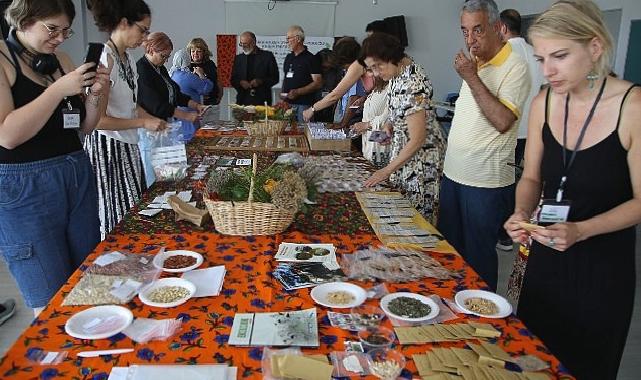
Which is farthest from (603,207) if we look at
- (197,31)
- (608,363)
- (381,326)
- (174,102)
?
(197,31)

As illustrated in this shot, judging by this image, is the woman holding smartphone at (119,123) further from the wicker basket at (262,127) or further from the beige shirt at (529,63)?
the beige shirt at (529,63)

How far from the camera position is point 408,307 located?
1.24 m

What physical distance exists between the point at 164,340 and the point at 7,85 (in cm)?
100

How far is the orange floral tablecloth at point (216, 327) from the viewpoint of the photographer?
101cm

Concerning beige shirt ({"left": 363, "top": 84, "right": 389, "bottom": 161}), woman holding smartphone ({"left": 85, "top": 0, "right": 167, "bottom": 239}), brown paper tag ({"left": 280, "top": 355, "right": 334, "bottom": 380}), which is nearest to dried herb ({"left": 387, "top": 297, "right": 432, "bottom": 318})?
brown paper tag ({"left": 280, "top": 355, "right": 334, "bottom": 380})

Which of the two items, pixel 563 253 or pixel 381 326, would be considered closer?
pixel 381 326

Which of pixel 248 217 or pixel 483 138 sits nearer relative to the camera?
pixel 248 217

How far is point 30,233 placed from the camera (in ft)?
5.35

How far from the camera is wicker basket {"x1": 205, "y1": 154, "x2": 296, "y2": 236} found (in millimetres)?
1679

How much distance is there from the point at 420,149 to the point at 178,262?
1383 millimetres

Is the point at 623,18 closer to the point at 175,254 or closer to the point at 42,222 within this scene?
the point at 175,254

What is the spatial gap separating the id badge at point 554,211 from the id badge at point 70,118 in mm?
1526

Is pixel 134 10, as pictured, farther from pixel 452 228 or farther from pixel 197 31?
pixel 197 31

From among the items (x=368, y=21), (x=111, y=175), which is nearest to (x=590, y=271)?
(x=111, y=175)
